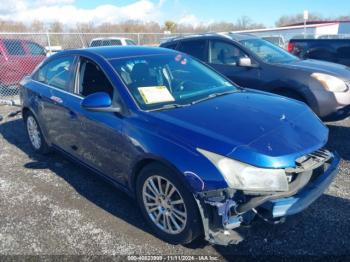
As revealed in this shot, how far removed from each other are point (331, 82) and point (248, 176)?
3.59m

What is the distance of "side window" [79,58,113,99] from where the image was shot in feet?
11.9

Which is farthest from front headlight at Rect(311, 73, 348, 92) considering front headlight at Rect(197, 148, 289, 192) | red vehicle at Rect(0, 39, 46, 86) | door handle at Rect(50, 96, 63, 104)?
red vehicle at Rect(0, 39, 46, 86)

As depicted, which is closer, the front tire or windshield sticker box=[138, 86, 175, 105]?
the front tire

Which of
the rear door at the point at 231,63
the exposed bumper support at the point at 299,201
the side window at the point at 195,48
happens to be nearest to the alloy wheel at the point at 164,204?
the exposed bumper support at the point at 299,201

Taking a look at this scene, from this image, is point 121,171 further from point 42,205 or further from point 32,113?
point 32,113

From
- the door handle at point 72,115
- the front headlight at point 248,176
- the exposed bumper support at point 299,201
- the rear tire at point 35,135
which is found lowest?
the rear tire at point 35,135

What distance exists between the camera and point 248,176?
96.0 inches

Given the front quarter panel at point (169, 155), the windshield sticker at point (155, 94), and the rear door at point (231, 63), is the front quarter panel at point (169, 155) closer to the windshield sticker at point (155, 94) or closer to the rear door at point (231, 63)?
the windshield sticker at point (155, 94)

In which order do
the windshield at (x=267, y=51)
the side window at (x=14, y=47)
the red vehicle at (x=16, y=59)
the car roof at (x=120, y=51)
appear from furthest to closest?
the side window at (x=14, y=47)
the red vehicle at (x=16, y=59)
the windshield at (x=267, y=51)
the car roof at (x=120, y=51)

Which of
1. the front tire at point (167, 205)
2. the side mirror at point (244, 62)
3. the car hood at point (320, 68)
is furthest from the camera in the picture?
the side mirror at point (244, 62)

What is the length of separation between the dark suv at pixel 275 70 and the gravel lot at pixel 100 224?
972mm

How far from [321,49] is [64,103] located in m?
8.29

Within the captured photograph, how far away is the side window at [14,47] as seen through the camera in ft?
33.9

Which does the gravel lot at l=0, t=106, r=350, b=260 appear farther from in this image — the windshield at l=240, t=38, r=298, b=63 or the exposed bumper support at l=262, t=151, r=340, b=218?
the windshield at l=240, t=38, r=298, b=63
